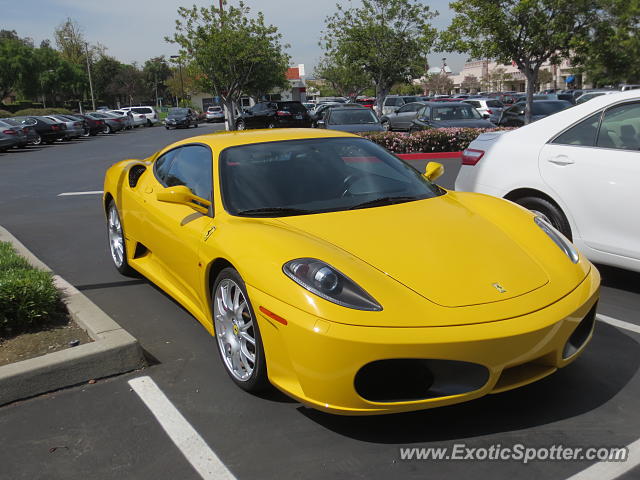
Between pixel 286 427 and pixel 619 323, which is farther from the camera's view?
pixel 619 323

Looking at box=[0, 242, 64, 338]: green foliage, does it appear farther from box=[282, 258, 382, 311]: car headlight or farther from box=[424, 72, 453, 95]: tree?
box=[424, 72, 453, 95]: tree

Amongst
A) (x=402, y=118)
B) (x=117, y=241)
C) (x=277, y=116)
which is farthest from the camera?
(x=277, y=116)

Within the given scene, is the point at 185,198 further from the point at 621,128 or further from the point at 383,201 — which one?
the point at 621,128

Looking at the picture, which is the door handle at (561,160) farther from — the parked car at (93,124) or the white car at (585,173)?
the parked car at (93,124)

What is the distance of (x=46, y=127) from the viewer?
30.7 m

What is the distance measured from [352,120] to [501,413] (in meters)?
A: 14.5

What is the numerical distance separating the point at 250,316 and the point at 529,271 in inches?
Result: 57.0

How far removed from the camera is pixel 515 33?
63.2 ft

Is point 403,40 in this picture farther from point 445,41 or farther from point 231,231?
point 231,231

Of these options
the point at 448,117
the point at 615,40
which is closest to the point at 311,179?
the point at 448,117

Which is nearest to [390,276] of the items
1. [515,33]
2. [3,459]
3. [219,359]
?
[219,359]

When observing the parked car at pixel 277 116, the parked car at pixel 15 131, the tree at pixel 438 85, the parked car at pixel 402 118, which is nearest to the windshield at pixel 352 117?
the parked car at pixel 402 118

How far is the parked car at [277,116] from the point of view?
93.9 ft

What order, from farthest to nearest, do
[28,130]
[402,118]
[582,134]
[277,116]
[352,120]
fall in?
1. [277,116]
2. [28,130]
3. [402,118]
4. [352,120]
5. [582,134]
